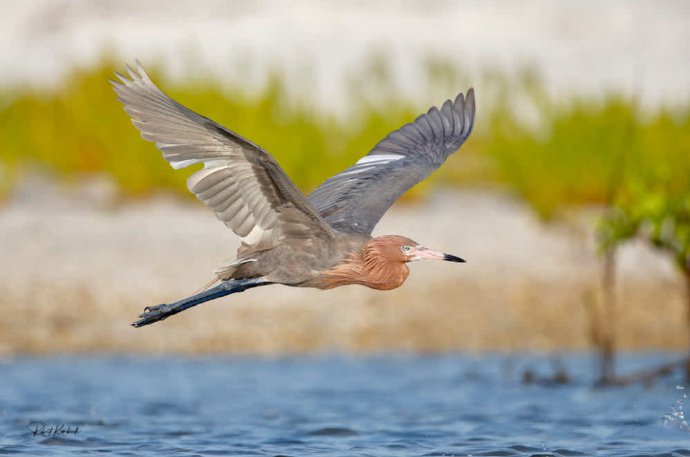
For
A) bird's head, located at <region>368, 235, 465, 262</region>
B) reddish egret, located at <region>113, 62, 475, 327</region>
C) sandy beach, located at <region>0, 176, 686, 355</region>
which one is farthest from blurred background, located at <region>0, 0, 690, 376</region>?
bird's head, located at <region>368, 235, 465, 262</region>

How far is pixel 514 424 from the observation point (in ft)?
29.2

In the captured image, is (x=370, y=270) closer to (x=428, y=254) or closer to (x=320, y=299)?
(x=428, y=254)

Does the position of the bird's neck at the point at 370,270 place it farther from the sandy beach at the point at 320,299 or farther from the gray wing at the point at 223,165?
the sandy beach at the point at 320,299

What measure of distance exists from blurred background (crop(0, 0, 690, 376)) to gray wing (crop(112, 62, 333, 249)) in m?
3.21

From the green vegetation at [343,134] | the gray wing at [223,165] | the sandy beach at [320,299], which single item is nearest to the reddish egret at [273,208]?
the gray wing at [223,165]

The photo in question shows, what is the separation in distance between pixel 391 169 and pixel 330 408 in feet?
7.67

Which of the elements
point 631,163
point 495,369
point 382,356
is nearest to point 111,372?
point 382,356

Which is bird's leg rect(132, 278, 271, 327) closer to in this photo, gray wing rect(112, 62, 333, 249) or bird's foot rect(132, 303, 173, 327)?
bird's foot rect(132, 303, 173, 327)

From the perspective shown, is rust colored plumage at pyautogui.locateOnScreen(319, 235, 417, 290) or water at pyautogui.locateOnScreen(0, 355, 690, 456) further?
water at pyautogui.locateOnScreen(0, 355, 690, 456)

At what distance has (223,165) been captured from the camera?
22.2 feet

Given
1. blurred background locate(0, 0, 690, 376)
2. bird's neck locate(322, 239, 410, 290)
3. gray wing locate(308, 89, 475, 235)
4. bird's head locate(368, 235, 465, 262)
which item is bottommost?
bird's neck locate(322, 239, 410, 290)

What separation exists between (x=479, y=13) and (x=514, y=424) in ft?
71.5

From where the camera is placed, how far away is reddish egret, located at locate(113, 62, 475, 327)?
6.63 metres

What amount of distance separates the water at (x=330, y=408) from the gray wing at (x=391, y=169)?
4.42 feet
